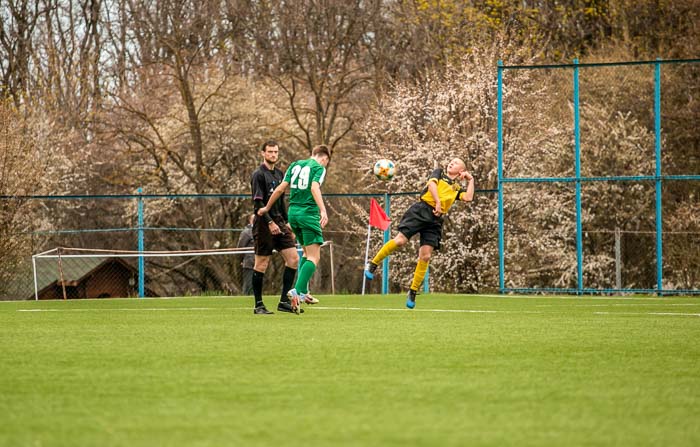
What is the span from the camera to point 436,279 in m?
22.5

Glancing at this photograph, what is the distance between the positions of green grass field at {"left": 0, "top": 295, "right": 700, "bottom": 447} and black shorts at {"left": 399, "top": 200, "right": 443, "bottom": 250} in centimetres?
244

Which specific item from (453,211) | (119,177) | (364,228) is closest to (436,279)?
(453,211)

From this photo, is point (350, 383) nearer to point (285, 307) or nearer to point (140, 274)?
point (285, 307)

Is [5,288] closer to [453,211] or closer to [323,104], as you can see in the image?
[453,211]

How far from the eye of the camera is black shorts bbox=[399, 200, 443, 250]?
12.4 meters

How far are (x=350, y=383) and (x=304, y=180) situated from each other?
588 cm

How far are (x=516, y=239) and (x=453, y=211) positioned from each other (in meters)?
1.42

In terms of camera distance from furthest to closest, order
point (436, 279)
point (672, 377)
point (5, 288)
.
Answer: point (436, 279)
point (5, 288)
point (672, 377)

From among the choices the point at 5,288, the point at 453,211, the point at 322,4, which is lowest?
the point at 5,288

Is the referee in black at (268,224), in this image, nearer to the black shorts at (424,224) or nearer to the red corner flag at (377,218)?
the black shorts at (424,224)

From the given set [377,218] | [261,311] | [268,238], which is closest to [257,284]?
[261,311]

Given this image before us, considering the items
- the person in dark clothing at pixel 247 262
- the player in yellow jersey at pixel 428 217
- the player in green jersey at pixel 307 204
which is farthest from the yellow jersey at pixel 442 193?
the person in dark clothing at pixel 247 262

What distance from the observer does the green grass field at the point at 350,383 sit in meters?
4.29

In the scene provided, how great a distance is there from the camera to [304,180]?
37.3 ft
